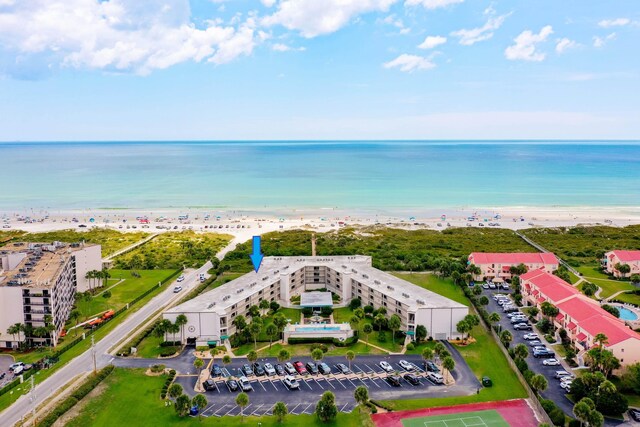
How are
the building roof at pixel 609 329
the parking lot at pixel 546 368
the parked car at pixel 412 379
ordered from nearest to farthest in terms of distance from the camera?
1. the parking lot at pixel 546 368
2. the parked car at pixel 412 379
3. the building roof at pixel 609 329

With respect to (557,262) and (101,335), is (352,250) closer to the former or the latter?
(557,262)

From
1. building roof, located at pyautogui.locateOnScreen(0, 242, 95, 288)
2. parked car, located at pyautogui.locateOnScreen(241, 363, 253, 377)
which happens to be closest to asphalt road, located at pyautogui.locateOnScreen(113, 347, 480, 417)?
parked car, located at pyautogui.locateOnScreen(241, 363, 253, 377)

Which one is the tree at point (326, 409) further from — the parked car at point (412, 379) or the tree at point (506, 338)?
the tree at point (506, 338)

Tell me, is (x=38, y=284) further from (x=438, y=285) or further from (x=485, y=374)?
(x=438, y=285)

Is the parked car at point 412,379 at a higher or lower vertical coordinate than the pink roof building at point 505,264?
lower

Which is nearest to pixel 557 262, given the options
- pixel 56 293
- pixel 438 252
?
pixel 438 252

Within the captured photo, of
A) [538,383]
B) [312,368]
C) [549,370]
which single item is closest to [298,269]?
[312,368]

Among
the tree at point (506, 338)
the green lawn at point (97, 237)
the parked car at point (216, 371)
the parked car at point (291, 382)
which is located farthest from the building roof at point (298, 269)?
the green lawn at point (97, 237)
